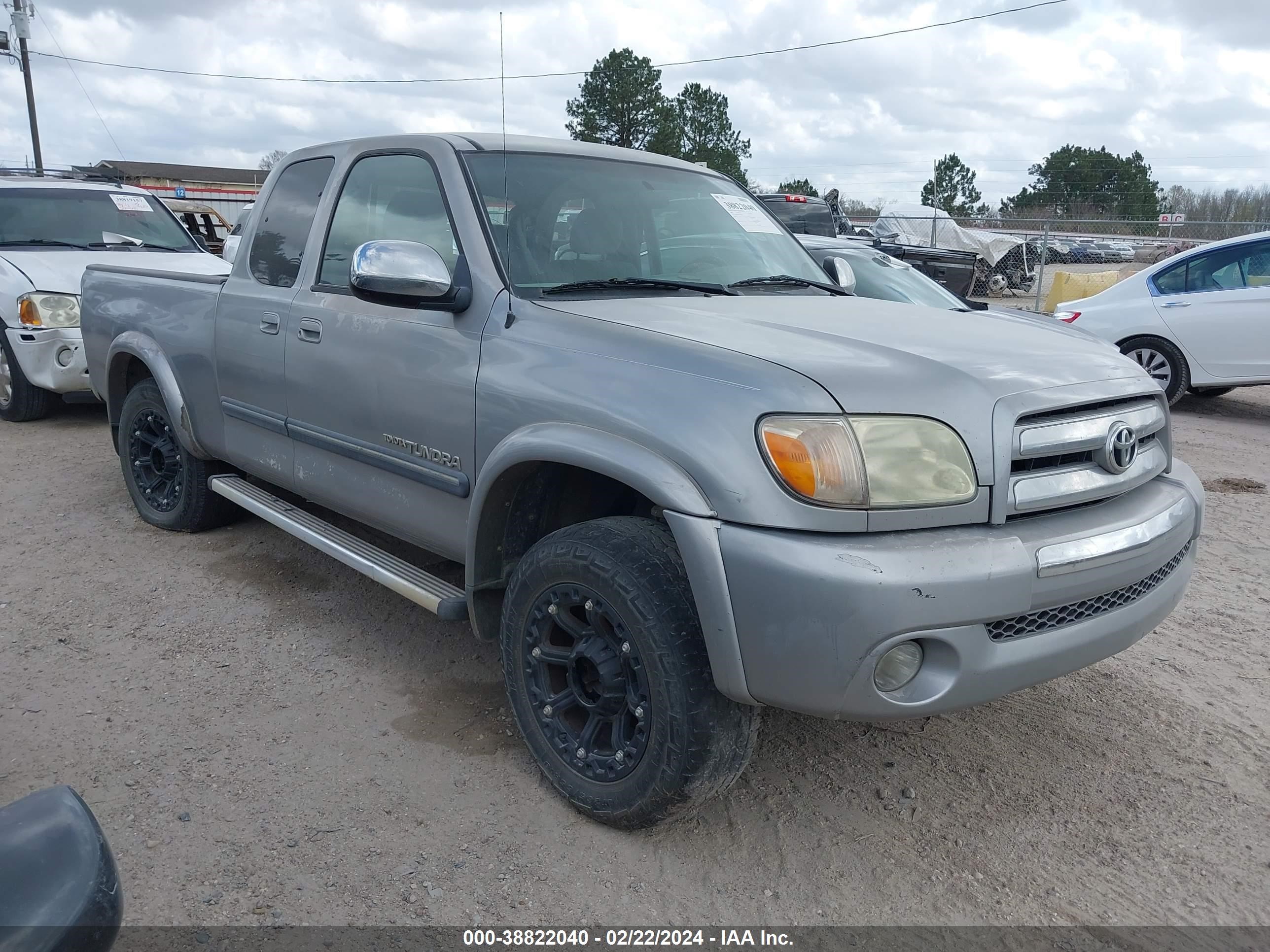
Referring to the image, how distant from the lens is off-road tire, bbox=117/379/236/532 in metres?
4.93

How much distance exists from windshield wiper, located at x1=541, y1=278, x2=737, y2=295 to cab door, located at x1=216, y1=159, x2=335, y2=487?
1351 mm

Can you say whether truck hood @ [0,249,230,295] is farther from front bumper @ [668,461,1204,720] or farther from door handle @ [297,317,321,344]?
front bumper @ [668,461,1204,720]

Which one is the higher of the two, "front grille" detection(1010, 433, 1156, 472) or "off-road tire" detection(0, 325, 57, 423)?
"front grille" detection(1010, 433, 1156, 472)

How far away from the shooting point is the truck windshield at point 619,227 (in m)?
3.21

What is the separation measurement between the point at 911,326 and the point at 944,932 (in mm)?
1645

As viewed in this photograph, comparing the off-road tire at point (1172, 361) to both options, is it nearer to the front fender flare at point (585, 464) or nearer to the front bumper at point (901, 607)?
the front bumper at point (901, 607)

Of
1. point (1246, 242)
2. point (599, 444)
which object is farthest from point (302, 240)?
Answer: point (1246, 242)

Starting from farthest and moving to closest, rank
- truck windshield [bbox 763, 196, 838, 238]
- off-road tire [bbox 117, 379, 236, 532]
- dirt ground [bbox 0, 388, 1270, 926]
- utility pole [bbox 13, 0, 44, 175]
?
utility pole [bbox 13, 0, 44, 175] → truck windshield [bbox 763, 196, 838, 238] → off-road tire [bbox 117, 379, 236, 532] → dirt ground [bbox 0, 388, 1270, 926]

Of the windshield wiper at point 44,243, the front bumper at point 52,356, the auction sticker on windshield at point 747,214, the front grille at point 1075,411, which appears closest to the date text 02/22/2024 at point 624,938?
the front grille at point 1075,411

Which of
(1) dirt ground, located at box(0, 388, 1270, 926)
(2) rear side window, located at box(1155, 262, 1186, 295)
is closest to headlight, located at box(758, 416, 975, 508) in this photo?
(1) dirt ground, located at box(0, 388, 1270, 926)

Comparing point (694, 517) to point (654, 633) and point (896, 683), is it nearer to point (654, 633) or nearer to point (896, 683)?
point (654, 633)

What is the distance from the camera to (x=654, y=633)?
2.41 metres

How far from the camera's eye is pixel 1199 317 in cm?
867

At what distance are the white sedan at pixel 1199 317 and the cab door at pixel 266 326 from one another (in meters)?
7.52
